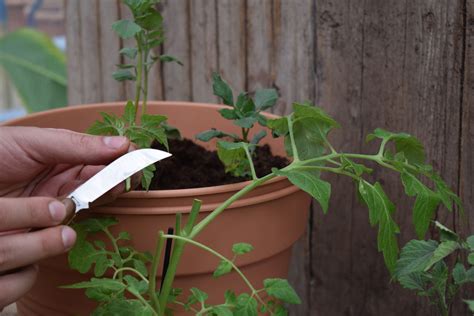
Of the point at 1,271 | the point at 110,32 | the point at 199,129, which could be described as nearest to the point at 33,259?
the point at 1,271

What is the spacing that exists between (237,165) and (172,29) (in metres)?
0.83

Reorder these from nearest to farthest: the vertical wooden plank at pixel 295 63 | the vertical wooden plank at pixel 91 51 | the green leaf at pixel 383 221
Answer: the green leaf at pixel 383 221 → the vertical wooden plank at pixel 295 63 → the vertical wooden plank at pixel 91 51

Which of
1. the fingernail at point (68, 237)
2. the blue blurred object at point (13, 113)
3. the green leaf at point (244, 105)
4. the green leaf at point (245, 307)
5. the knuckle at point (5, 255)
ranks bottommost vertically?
the blue blurred object at point (13, 113)

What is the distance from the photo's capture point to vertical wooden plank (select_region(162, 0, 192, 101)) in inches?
92.3

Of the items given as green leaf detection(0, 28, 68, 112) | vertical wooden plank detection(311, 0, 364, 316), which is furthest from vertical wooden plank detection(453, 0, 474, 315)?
green leaf detection(0, 28, 68, 112)

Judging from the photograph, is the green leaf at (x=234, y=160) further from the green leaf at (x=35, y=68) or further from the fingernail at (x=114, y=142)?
the green leaf at (x=35, y=68)

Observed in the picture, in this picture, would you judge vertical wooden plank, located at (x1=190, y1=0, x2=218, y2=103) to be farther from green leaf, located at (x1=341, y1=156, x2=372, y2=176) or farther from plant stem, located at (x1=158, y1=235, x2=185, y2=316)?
plant stem, located at (x1=158, y1=235, x2=185, y2=316)

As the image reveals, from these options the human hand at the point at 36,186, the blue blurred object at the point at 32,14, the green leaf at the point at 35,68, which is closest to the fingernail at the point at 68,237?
the human hand at the point at 36,186

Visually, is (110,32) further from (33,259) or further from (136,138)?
(33,259)

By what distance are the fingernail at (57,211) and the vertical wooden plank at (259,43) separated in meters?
1.02

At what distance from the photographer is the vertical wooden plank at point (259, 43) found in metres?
2.14

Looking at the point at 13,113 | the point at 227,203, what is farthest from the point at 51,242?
the point at 13,113

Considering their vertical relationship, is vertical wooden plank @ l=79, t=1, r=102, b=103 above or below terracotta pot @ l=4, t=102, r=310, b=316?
above

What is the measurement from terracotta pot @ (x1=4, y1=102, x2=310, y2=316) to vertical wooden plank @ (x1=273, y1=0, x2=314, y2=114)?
1.74 ft
